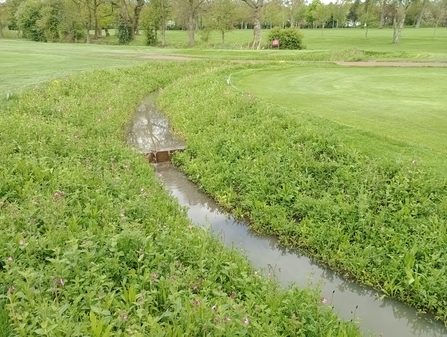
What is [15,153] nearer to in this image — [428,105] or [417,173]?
[417,173]

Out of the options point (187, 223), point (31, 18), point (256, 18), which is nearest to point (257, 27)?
point (256, 18)

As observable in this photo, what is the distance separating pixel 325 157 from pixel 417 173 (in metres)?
1.67

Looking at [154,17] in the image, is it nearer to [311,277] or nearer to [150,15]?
[150,15]

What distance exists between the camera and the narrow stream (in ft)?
15.0

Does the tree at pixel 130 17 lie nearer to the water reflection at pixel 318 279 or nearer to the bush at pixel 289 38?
the bush at pixel 289 38

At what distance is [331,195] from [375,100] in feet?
16.6

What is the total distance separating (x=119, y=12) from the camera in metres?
44.1

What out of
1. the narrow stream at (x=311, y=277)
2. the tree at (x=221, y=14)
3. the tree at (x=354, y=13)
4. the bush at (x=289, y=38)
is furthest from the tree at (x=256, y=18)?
the tree at (x=354, y=13)

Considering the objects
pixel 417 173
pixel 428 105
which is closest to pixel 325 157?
pixel 417 173

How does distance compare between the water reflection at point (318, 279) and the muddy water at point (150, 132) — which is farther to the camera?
the muddy water at point (150, 132)

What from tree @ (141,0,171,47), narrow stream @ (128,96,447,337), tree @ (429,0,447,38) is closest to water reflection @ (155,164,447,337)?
narrow stream @ (128,96,447,337)

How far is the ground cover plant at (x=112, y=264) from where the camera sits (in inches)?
138

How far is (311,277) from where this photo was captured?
5391 millimetres

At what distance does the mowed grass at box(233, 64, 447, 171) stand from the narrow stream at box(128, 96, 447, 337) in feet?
8.74
